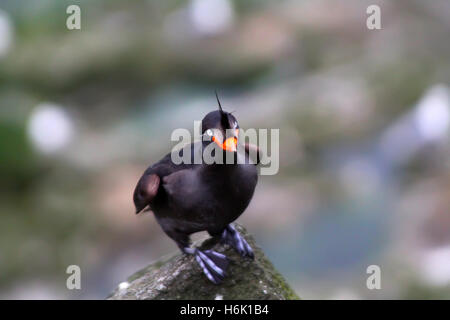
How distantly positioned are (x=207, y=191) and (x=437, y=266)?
6.63 meters

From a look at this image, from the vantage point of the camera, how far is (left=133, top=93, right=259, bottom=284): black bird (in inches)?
147

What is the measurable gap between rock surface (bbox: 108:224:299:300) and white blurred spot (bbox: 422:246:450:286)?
5.50 metres

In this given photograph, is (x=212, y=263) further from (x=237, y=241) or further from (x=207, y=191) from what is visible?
(x=207, y=191)

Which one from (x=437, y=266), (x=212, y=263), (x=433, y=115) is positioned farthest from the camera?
(x=433, y=115)

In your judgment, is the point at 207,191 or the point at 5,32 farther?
the point at 5,32

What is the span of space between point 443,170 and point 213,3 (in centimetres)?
654

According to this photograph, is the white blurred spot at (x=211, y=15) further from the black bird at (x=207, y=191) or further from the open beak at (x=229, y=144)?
the open beak at (x=229, y=144)

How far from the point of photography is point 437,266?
961 cm

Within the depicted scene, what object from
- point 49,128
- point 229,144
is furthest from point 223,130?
point 49,128

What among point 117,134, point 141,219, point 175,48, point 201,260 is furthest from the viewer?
point 175,48
